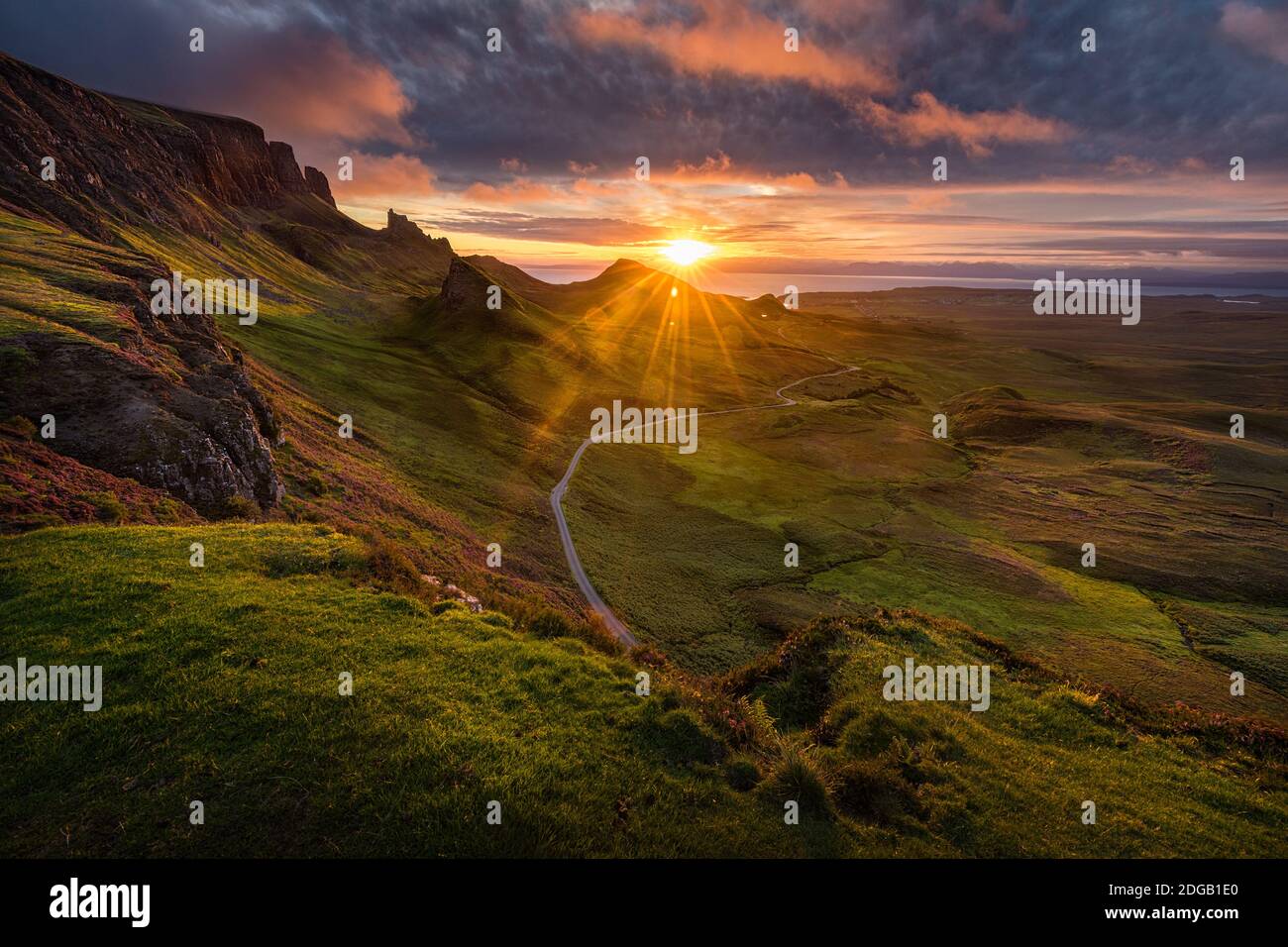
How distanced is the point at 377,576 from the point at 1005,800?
72.8ft

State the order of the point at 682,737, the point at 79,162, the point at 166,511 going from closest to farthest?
the point at 682,737, the point at 166,511, the point at 79,162

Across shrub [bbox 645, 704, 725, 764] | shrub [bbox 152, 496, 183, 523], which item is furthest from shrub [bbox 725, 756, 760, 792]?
shrub [bbox 152, 496, 183, 523]

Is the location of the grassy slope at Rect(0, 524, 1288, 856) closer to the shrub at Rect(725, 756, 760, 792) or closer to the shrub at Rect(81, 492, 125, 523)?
the shrub at Rect(725, 756, 760, 792)

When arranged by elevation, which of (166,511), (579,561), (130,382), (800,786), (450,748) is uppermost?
(130,382)

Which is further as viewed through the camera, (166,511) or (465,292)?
(465,292)

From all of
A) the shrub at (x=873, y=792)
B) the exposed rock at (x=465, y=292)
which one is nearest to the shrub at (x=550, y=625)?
the shrub at (x=873, y=792)

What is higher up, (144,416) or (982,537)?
(144,416)

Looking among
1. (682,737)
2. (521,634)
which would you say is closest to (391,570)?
(521,634)

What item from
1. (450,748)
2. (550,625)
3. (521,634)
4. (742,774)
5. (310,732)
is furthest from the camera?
(550,625)

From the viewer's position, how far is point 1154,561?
5719cm

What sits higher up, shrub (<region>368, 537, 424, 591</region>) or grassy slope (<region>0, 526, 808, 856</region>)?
shrub (<region>368, 537, 424, 591</region>)

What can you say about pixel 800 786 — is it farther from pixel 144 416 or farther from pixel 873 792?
pixel 144 416

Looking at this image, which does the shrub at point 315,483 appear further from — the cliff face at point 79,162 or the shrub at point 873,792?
the cliff face at point 79,162
